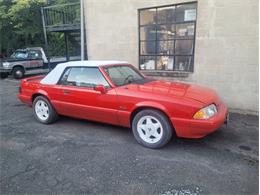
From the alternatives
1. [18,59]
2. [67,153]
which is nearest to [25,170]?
[67,153]

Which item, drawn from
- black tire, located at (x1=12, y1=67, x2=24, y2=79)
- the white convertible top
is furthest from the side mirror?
black tire, located at (x1=12, y1=67, x2=24, y2=79)

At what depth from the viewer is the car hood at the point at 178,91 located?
4.07m

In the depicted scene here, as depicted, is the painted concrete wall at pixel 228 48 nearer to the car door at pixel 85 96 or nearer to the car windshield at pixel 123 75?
the car windshield at pixel 123 75

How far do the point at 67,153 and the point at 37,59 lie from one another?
11310 mm

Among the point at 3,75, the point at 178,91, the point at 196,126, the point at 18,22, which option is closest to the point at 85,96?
the point at 178,91

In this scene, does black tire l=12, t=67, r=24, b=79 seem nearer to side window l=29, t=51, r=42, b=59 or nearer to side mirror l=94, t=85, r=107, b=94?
side window l=29, t=51, r=42, b=59

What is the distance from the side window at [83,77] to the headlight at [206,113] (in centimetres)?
168

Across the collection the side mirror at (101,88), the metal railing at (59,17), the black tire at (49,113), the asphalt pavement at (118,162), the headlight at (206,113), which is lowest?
the asphalt pavement at (118,162)

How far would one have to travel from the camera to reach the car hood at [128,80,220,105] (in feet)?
13.3

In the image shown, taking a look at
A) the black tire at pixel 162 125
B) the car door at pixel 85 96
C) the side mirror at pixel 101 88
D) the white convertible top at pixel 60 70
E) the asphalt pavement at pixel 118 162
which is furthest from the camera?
the white convertible top at pixel 60 70

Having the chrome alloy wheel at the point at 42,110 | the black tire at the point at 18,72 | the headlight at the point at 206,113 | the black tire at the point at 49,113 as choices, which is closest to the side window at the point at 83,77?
the black tire at the point at 49,113

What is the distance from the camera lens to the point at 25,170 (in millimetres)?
3543

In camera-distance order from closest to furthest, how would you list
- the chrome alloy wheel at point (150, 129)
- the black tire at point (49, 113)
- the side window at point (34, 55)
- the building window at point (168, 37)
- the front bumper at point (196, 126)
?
the front bumper at point (196, 126)
the chrome alloy wheel at point (150, 129)
the black tire at point (49, 113)
the building window at point (168, 37)
the side window at point (34, 55)

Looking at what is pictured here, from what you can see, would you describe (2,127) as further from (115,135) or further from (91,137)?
(115,135)
